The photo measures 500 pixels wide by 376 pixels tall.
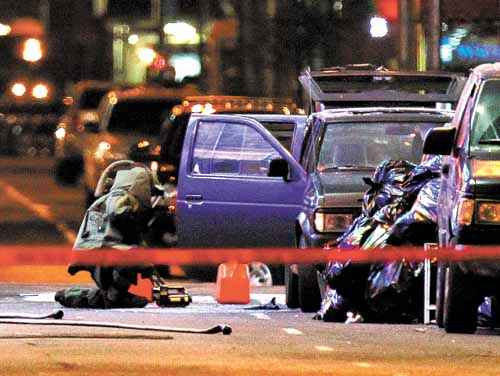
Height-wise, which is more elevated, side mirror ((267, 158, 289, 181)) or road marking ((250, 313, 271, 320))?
side mirror ((267, 158, 289, 181))

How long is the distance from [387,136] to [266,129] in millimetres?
1691

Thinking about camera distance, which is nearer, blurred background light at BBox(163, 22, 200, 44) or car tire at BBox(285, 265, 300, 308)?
car tire at BBox(285, 265, 300, 308)

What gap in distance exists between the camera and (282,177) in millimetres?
17625

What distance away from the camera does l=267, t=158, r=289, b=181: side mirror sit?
17.2 metres

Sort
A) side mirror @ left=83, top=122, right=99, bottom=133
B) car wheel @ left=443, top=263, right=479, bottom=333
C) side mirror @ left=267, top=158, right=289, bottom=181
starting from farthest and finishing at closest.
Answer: side mirror @ left=83, top=122, right=99, bottom=133, side mirror @ left=267, top=158, right=289, bottom=181, car wheel @ left=443, top=263, right=479, bottom=333

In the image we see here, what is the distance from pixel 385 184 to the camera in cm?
1512

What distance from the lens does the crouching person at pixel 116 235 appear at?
1614cm

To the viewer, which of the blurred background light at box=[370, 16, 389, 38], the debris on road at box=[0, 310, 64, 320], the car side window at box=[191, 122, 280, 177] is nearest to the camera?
the debris on road at box=[0, 310, 64, 320]

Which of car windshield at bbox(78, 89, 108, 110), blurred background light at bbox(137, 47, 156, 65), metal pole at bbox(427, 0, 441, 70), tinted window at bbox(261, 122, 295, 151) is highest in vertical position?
blurred background light at bbox(137, 47, 156, 65)

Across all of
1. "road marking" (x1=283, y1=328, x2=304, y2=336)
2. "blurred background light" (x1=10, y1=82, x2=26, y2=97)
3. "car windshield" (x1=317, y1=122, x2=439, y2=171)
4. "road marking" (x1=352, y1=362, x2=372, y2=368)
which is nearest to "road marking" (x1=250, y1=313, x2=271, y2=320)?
"road marking" (x1=283, y1=328, x2=304, y2=336)

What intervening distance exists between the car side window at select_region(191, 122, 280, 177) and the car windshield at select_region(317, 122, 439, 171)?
1073mm

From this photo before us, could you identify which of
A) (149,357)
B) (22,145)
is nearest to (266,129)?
(149,357)

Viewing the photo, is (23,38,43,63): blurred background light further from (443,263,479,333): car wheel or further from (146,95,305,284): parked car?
(443,263,479,333): car wheel

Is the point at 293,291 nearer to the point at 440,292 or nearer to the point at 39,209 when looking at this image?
the point at 440,292
